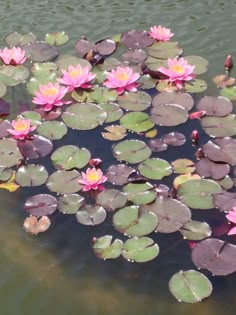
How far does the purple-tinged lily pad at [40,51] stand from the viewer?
3717mm

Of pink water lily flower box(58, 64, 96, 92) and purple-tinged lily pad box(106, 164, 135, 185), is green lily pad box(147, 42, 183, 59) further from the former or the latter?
purple-tinged lily pad box(106, 164, 135, 185)

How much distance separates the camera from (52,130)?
3125mm

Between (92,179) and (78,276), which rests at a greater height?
(92,179)

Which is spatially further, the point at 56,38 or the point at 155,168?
the point at 56,38

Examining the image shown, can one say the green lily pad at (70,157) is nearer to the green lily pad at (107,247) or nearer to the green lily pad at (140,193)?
the green lily pad at (140,193)

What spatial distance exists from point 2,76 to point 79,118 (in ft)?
2.22

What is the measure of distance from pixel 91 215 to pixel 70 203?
14 cm

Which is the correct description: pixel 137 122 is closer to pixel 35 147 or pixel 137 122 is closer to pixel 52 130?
pixel 52 130

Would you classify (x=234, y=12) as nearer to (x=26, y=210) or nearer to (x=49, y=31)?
(x=49, y=31)

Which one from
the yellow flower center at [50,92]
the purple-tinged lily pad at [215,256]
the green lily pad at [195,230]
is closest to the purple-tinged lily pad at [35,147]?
the yellow flower center at [50,92]

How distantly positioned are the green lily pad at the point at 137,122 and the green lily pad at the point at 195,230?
738 millimetres

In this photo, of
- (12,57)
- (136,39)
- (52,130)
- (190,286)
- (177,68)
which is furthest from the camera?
(136,39)

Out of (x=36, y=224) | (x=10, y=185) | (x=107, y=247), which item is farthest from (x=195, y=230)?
(x=10, y=185)

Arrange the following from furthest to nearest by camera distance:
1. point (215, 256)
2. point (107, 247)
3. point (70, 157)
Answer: point (70, 157) < point (107, 247) < point (215, 256)
